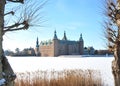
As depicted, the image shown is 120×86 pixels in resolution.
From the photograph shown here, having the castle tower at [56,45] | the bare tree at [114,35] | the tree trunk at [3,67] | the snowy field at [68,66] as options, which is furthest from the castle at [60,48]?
the tree trunk at [3,67]

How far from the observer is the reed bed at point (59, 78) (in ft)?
37.1

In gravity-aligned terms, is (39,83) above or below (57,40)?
below

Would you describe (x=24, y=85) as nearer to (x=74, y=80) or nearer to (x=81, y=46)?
(x=74, y=80)

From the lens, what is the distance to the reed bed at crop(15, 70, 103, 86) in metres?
11.3

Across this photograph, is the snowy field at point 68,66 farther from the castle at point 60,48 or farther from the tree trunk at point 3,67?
the castle at point 60,48

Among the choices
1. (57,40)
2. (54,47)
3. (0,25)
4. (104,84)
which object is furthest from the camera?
(57,40)

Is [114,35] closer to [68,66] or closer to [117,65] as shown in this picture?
[117,65]

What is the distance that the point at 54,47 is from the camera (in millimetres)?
86750

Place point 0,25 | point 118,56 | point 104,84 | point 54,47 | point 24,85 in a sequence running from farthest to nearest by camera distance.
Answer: point 54,47 → point 104,84 → point 24,85 → point 118,56 → point 0,25

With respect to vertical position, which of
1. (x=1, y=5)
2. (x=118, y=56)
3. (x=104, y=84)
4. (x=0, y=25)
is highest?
(x=1, y=5)

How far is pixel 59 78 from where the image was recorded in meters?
12.2

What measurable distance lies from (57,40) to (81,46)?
8774mm

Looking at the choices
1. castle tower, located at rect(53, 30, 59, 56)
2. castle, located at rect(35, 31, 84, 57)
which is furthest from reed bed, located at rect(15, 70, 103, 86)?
castle, located at rect(35, 31, 84, 57)

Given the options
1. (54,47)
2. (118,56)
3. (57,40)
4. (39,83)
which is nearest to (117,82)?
(118,56)
